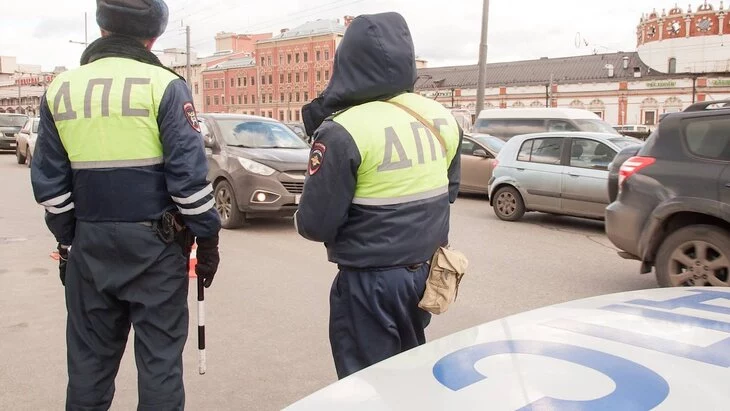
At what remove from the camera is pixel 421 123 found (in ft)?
8.52

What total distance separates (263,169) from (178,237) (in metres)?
6.61

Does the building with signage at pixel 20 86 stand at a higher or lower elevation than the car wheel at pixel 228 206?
higher

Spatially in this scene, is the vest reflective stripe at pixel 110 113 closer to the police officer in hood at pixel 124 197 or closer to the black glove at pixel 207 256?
the police officer in hood at pixel 124 197

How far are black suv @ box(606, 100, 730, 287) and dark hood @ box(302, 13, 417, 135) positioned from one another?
13.3ft

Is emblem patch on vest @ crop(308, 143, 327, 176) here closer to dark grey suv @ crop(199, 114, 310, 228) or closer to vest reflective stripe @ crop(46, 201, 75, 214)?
vest reflective stripe @ crop(46, 201, 75, 214)

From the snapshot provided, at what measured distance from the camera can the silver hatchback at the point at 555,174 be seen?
9.89 m

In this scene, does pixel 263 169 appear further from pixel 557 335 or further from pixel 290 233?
pixel 557 335

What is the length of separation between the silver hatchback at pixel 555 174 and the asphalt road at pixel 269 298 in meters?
0.37

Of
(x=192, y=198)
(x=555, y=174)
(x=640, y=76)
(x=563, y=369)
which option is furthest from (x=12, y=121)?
(x=640, y=76)

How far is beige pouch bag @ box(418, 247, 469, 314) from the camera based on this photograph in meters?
2.56

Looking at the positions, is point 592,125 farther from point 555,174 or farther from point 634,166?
point 634,166

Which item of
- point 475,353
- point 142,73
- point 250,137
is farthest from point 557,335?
point 250,137

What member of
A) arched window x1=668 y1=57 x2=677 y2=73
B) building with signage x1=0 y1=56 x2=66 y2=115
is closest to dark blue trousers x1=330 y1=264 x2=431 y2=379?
arched window x1=668 y1=57 x2=677 y2=73

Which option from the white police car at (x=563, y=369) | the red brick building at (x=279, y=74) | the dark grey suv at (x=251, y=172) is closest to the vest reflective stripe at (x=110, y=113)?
the white police car at (x=563, y=369)
